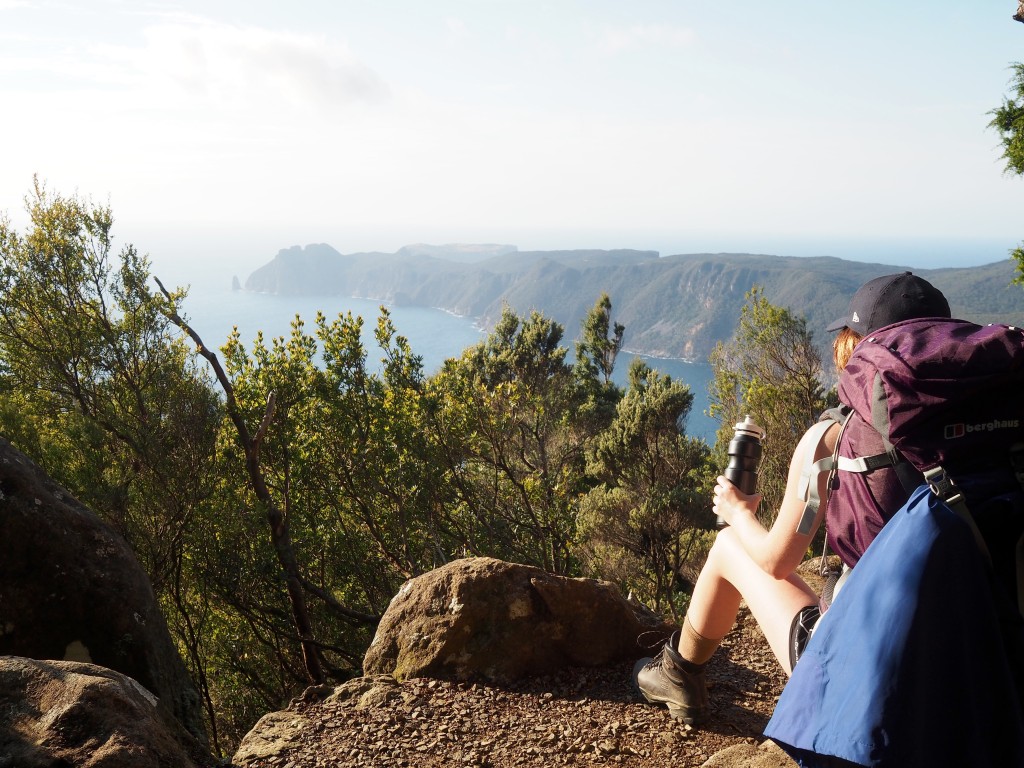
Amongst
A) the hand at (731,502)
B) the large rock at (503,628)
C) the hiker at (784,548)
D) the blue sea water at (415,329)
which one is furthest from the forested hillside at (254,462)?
the blue sea water at (415,329)

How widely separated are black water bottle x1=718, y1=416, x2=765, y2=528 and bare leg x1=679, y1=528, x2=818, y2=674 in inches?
10.4

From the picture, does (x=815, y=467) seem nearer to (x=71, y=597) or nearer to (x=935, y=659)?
(x=935, y=659)

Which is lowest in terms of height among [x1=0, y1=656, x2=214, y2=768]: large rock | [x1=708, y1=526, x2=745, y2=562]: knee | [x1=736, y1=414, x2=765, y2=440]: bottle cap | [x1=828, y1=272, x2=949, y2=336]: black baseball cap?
[x1=0, y1=656, x2=214, y2=768]: large rock

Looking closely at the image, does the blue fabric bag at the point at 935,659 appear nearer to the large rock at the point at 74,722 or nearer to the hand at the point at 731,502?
the hand at the point at 731,502

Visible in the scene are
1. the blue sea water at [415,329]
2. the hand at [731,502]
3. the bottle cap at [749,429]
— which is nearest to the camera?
the hand at [731,502]

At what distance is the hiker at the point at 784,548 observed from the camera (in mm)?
2273

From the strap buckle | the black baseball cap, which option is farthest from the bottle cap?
the strap buckle

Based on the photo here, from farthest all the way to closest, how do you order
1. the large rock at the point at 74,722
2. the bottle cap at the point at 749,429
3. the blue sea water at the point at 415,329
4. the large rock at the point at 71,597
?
the blue sea water at the point at 415,329, the large rock at the point at 71,597, the bottle cap at the point at 749,429, the large rock at the point at 74,722

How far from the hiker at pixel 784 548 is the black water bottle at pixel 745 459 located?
5 centimetres

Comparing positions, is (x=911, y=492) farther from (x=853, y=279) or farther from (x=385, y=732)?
(x=853, y=279)

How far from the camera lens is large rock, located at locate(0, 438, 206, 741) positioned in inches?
215

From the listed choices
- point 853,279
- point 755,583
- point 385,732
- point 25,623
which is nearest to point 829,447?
point 755,583

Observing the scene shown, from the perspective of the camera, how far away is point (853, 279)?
167 metres

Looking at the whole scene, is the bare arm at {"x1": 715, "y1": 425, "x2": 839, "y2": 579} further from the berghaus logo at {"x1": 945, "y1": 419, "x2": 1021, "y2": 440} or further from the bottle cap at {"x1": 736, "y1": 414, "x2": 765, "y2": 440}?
the berghaus logo at {"x1": 945, "y1": 419, "x2": 1021, "y2": 440}
